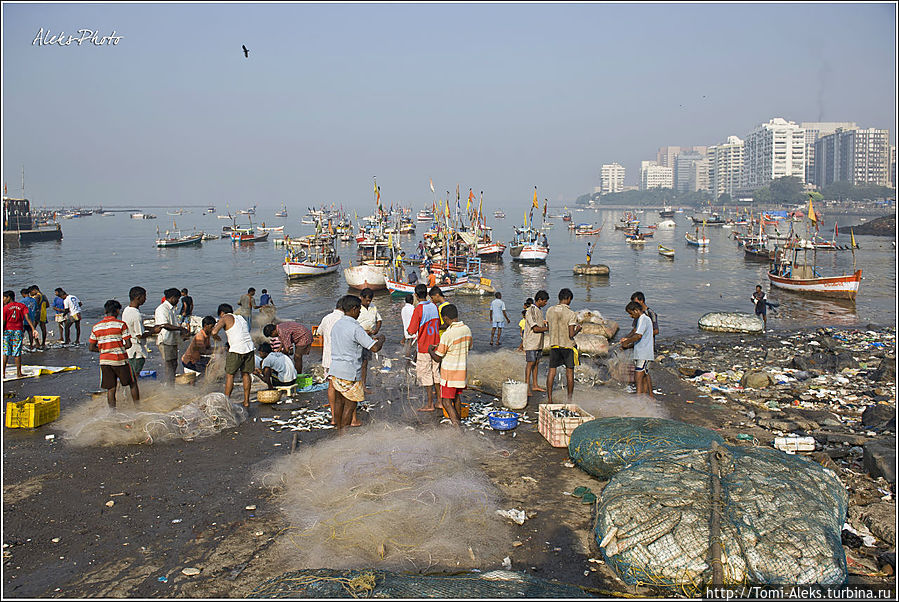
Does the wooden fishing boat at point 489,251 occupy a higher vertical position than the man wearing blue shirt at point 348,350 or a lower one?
lower

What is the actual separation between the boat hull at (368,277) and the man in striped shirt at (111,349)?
823 inches

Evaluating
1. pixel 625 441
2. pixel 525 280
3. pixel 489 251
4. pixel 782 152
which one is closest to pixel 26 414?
pixel 625 441

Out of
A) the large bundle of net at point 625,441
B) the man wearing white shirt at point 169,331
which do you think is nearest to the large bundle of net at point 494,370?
the large bundle of net at point 625,441

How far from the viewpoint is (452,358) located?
23.9 ft

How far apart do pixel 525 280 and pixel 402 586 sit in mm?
33801

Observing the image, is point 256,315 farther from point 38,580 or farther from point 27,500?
point 38,580

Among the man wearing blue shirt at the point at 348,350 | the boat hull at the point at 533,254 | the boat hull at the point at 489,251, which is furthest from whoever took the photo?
the boat hull at the point at 489,251

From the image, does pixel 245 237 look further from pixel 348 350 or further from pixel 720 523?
pixel 720 523

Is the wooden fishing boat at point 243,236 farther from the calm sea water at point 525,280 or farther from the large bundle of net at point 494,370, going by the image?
the large bundle of net at point 494,370

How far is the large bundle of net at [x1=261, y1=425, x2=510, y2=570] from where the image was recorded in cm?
451

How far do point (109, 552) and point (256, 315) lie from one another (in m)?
12.6

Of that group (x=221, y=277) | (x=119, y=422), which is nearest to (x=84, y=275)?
(x=221, y=277)

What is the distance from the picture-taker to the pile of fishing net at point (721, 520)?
12.9 ft

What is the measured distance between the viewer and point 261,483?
5.90 metres
